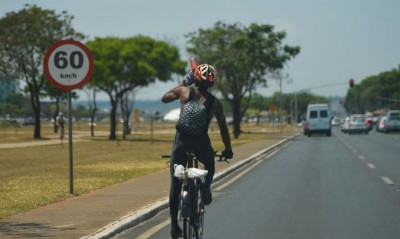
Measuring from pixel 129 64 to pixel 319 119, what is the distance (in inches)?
659

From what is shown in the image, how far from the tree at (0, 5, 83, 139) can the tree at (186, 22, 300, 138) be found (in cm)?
1441

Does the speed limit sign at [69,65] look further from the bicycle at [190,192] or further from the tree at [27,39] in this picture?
the tree at [27,39]

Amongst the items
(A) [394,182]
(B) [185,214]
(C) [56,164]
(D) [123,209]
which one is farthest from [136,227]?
(C) [56,164]

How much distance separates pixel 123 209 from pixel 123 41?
1904 inches

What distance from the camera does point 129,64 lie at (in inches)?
2218

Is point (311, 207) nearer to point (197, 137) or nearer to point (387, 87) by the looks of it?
point (197, 137)

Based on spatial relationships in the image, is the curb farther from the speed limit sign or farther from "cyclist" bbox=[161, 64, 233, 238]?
the speed limit sign

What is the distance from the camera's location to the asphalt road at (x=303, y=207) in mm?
10430

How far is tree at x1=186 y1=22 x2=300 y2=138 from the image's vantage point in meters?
62.1

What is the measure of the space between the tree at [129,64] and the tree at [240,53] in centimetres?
600

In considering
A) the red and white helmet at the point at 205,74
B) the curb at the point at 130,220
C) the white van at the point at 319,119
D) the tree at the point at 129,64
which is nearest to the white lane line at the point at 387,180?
the curb at the point at 130,220

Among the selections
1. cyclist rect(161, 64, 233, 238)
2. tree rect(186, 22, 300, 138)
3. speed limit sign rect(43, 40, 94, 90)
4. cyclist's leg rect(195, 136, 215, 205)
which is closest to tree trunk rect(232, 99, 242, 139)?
tree rect(186, 22, 300, 138)

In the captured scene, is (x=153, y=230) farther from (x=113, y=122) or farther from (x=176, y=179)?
(x=113, y=122)

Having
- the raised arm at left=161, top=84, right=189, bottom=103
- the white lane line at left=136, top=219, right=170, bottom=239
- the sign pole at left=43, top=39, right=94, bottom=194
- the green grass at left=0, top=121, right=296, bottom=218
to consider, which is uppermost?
the sign pole at left=43, top=39, right=94, bottom=194
